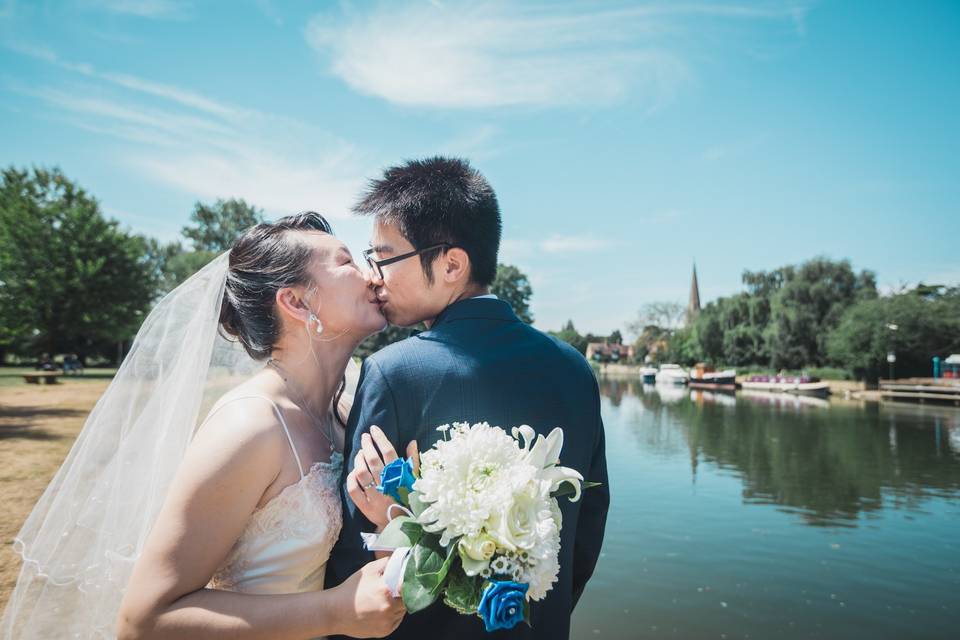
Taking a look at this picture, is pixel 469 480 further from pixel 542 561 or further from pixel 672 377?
pixel 672 377

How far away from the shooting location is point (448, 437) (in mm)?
1949

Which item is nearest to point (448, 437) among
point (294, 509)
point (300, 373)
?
point (294, 509)

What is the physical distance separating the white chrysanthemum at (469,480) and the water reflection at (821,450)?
15.1 m

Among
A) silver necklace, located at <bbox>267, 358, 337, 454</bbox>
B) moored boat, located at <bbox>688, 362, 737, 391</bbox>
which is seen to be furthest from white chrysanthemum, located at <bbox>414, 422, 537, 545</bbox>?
moored boat, located at <bbox>688, 362, 737, 391</bbox>

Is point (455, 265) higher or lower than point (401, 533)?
higher

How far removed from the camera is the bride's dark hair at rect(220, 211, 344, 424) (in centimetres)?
253

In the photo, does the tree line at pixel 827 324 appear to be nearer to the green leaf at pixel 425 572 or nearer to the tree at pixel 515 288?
the tree at pixel 515 288

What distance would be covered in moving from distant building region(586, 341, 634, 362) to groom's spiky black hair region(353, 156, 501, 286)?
12675cm

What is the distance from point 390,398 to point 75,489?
5.96 ft

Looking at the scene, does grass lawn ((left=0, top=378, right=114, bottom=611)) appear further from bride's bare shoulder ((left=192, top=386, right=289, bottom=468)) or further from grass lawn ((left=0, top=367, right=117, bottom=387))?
grass lawn ((left=0, top=367, right=117, bottom=387))

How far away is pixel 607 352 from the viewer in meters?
131

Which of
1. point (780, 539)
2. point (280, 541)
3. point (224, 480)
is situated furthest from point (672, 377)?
point (224, 480)

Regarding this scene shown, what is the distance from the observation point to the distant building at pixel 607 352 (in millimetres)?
128925

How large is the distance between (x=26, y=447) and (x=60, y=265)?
1972 centimetres
